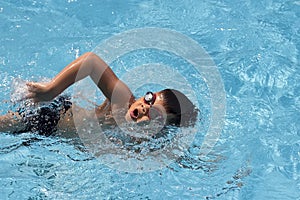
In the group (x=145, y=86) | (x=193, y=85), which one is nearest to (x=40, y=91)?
(x=145, y=86)

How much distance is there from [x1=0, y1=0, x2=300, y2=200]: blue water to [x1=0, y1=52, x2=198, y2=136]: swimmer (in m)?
0.12

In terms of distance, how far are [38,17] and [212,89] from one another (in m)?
1.98

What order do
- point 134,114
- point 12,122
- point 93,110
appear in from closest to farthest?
point 134,114
point 12,122
point 93,110

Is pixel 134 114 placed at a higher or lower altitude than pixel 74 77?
lower

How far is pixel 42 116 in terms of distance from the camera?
133 inches

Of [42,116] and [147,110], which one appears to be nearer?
[147,110]

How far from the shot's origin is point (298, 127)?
4.12 m

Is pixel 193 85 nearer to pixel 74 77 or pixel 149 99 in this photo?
pixel 149 99

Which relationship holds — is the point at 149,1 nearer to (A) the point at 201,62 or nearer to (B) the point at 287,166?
(A) the point at 201,62

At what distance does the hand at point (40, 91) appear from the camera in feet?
10.4

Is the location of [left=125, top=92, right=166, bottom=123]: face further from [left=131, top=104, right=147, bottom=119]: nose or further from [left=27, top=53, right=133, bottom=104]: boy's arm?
[left=27, top=53, right=133, bottom=104]: boy's arm

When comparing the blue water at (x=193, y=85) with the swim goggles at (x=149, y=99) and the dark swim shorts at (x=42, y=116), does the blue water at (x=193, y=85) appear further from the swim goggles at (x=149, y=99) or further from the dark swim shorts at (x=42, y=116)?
the swim goggles at (x=149, y=99)

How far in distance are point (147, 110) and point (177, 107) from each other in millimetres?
227

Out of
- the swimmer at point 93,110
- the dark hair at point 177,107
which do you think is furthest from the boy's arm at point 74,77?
the dark hair at point 177,107
